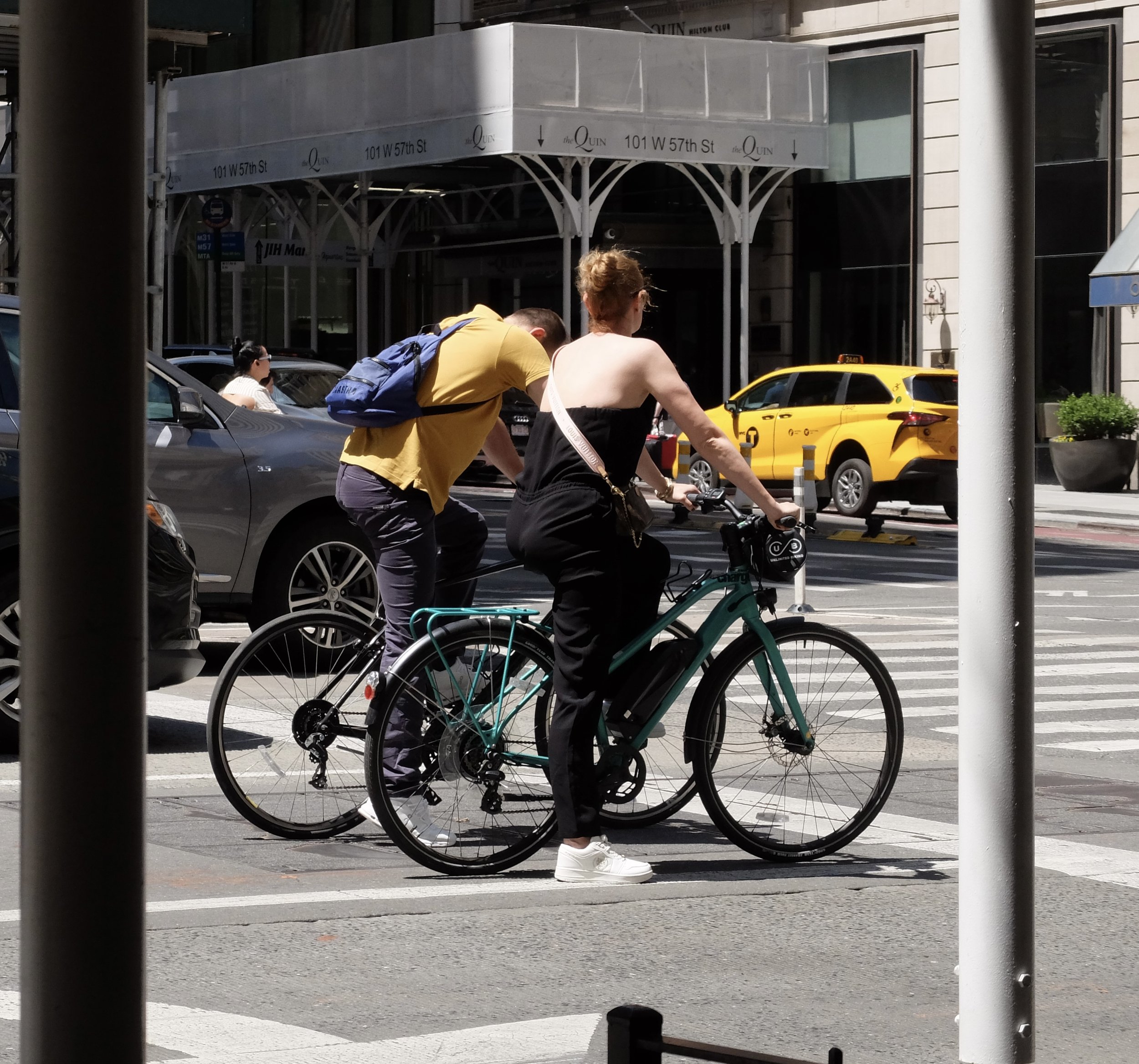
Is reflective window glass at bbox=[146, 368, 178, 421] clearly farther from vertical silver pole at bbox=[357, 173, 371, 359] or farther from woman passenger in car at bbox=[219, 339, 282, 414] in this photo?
vertical silver pole at bbox=[357, 173, 371, 359]

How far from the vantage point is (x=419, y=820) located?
21.0 feet

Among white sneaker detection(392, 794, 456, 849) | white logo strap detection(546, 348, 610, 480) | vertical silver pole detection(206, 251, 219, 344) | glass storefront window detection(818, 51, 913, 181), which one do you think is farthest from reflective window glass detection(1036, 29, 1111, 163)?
white sneaker detection(392, 794, 456, 849)

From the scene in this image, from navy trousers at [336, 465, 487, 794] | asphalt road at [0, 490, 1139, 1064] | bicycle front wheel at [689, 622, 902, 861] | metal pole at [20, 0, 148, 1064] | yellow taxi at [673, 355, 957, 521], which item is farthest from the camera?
yellow taxi at [673, 355, 957, 521]

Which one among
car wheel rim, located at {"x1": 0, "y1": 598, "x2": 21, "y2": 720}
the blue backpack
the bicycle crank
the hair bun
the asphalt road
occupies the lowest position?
the asphalt road

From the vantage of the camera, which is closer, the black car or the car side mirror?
the black car

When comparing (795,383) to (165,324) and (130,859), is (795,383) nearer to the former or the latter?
(165,324)

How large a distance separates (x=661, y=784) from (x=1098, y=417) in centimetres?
2191

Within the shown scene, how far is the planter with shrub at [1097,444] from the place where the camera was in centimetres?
2805

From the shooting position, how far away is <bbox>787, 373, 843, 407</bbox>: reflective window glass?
989 inches

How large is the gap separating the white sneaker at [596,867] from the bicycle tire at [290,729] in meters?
0.88

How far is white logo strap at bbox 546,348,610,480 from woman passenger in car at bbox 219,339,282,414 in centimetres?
878

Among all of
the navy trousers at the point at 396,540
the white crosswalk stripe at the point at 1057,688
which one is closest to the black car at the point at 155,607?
the navy trousers at the point at 396,540

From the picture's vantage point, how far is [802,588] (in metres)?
14.9

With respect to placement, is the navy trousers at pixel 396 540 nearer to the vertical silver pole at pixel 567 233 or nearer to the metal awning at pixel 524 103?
the vertical silver pole at pixel 567 233
